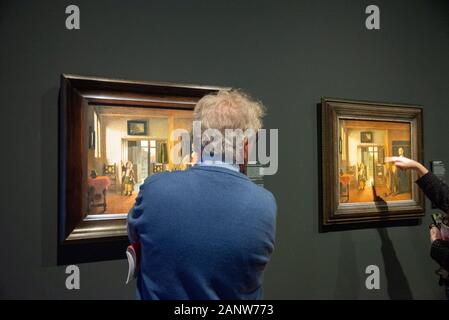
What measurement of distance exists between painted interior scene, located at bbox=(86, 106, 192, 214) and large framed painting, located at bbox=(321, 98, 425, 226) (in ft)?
2.60

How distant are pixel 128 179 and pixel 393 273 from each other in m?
1.66

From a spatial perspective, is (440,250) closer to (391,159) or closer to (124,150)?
(391,159)

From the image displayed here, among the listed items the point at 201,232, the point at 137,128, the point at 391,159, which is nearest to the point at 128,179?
the point at 137,128

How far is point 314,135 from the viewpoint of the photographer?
70.0 inches

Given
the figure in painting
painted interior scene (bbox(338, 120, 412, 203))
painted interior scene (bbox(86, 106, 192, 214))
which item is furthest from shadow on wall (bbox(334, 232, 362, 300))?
the figure in painting

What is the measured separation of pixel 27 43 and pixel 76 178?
587 millimetres

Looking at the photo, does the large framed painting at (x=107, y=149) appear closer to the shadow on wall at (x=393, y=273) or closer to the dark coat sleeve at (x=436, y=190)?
the dark coat sleeve at (x=436, y=190)

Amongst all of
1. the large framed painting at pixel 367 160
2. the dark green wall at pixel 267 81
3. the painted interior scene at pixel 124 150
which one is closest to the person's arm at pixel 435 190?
the large framed painting at pixel 367 160

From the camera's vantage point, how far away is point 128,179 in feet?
4.72

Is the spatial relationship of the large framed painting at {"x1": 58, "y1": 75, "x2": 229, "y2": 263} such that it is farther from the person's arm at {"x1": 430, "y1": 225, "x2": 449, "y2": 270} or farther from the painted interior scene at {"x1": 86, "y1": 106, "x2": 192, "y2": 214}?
the person's arm at {"x1": 430, "y1": 225, "x2": 449, "y2": 270}

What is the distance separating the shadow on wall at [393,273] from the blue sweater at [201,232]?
1355mm

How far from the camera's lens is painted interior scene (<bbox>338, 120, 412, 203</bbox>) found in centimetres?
180

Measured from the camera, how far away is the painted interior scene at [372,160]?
180 cm
